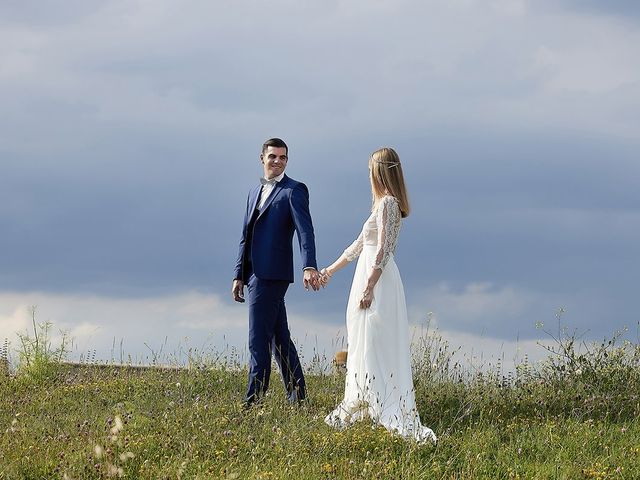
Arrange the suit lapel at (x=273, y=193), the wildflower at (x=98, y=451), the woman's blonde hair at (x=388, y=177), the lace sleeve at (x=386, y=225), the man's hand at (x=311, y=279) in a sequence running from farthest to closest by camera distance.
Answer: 1. the suit lapel at (x=273, y=193)
2. the man's hand at (x=311, y=279)
3. the woman's blonde hair at (x=388, y=177)
4. the lace sleeve at (x=386, y=225)
5. the wildflower at (x=98, y=451)

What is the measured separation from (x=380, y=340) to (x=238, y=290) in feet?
Result: 5.71

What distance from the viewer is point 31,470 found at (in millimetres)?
7098

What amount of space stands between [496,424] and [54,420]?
4794 millimetres

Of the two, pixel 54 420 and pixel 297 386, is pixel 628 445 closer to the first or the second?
pixel 297 386

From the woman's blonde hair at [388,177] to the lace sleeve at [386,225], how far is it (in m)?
0.13

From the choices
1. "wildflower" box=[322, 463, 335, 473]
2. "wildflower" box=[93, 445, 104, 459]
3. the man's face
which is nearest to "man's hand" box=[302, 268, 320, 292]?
the man's face

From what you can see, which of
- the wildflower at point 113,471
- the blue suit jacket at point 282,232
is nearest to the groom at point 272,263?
the blue suit jacket at point 282,232

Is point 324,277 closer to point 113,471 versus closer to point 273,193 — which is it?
point 273,193

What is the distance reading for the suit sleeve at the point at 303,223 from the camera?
355 inches

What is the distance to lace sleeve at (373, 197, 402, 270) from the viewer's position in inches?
339

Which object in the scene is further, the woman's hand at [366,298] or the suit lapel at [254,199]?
the suit lapel at [254,199]

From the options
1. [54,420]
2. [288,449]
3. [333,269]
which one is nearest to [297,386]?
[333,269]

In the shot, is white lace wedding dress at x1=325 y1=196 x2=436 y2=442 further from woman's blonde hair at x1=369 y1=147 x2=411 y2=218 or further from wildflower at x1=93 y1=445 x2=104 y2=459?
wildflower at x1=93 y1=445 x2=104 y2=459

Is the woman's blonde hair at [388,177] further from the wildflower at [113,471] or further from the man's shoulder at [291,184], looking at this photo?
the wildflower at [113,471]
